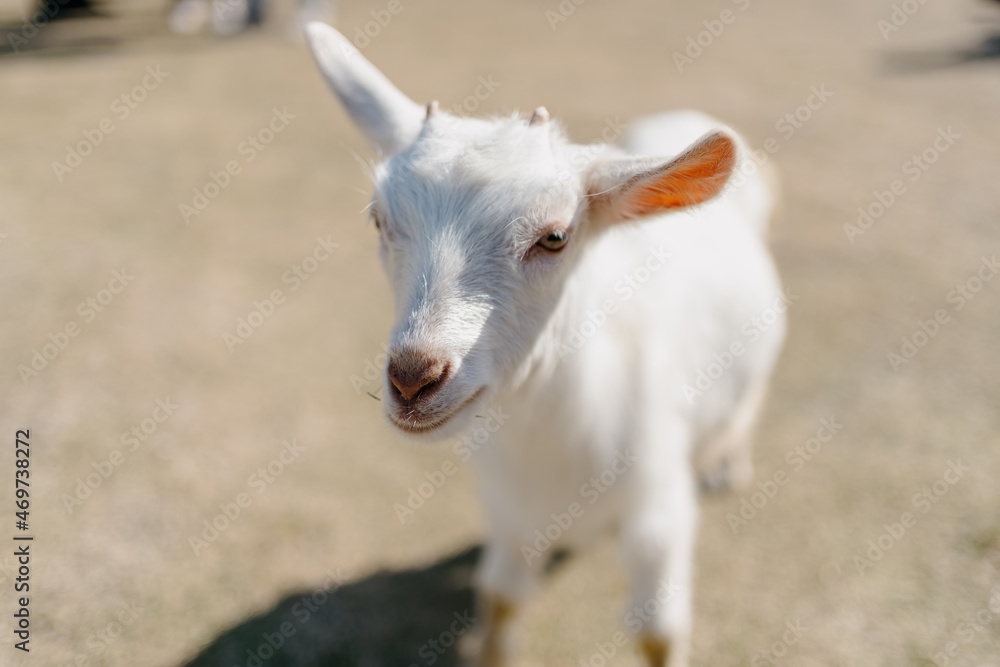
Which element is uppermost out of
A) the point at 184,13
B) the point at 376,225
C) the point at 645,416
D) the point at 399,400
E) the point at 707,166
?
the point at 707,166

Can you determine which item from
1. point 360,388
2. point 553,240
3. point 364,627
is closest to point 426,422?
point 553,240

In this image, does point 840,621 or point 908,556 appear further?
point 908,556

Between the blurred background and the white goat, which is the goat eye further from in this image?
the blurred background

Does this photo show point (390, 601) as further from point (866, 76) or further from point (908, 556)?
point (866, 76)

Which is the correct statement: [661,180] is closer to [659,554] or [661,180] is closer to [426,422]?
[426,422]

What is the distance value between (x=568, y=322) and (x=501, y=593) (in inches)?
47.3

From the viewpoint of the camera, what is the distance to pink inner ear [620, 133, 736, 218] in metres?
1.67

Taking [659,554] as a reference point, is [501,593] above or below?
below

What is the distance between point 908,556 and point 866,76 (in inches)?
232

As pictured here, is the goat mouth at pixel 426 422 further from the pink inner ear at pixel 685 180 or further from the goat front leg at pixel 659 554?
the goat front leg at pixel 659 554

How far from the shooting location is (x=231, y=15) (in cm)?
930

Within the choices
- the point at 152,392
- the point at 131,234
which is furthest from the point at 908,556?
the point at 131,234

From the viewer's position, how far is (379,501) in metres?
3.31

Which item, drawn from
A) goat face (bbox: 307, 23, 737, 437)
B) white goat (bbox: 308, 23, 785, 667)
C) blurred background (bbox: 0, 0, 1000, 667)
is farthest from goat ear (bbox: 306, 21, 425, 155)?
blurred background (bbox: 0, 0, 1000, 667)
